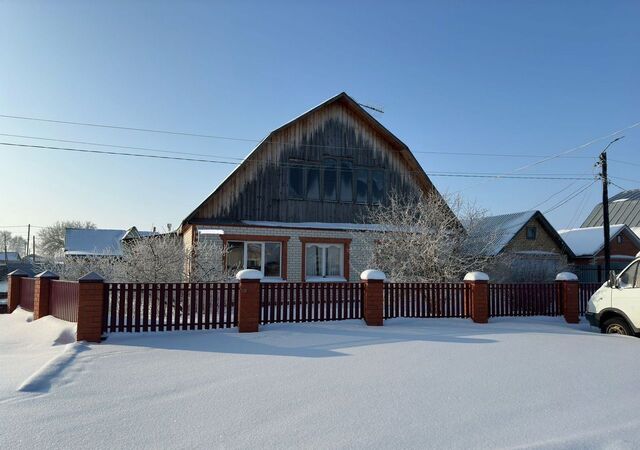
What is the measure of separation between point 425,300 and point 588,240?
2663 centimetres

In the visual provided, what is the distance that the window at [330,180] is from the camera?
1816 cm

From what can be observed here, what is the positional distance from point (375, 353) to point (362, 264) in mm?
10309

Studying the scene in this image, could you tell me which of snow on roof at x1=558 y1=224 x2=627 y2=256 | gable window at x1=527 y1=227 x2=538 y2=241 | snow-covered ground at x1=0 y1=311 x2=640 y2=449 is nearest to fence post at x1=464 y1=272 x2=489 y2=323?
snow-covered ground at x1=0 y1=311 x2=640 y2=449

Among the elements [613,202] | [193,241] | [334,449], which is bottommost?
[334,449]

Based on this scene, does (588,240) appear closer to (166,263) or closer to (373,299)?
(373,299)

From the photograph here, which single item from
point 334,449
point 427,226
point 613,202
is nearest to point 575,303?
point 427,226

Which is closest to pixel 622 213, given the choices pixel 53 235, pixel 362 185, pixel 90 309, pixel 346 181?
pixel 362 185

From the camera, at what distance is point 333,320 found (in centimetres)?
1041

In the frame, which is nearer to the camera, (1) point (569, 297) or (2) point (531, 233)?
(1) point (569, 297)

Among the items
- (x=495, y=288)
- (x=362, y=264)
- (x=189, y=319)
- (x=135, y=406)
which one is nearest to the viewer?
(x=135, y=406)

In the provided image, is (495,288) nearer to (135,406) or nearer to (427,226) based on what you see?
(427,226)

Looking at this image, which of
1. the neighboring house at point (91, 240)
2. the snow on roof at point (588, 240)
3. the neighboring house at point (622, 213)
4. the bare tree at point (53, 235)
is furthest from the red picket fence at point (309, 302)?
the bare tree at point (53, 235)

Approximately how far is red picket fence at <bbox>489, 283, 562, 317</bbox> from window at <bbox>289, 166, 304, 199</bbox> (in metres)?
8.29

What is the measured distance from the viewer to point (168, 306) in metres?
8.91
